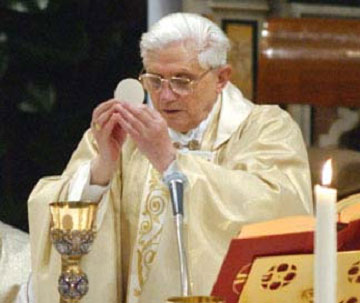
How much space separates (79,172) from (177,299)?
1201mm

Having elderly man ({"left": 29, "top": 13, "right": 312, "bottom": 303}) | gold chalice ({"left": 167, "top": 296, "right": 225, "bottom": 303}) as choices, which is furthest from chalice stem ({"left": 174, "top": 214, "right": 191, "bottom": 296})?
elderly man ({"left": 29, "top": 13, "right": 312, "bottom": 303})

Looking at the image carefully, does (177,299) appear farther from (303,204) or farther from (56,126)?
(56,126)

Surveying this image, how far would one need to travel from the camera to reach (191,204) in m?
2.34

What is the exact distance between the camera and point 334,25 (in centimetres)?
288

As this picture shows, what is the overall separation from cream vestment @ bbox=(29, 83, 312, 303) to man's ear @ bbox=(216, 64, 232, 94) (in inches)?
1.9

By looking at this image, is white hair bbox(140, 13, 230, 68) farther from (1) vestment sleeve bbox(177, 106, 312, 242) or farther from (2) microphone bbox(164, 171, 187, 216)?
(2) microphone bbox(164, 171, 187, 216)

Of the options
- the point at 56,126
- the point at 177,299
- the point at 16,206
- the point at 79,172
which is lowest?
the point at 16,206

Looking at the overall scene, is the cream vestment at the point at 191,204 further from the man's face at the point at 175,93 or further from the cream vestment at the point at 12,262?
the cream vestment at the point at 12,262

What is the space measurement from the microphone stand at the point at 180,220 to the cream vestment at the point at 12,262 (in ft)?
3.58

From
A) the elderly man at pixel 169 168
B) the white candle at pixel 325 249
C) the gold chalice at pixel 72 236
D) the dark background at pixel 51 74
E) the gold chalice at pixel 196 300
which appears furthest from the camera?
the dark background at pixel 51 74

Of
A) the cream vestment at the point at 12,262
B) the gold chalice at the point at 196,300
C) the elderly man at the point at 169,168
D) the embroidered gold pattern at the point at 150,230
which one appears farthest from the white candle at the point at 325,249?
the cream vestment at the point at 12,262

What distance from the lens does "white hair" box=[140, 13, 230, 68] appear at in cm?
245

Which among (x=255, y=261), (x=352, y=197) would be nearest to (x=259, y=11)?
(x=352, y=197)

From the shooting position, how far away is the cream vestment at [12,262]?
272 centimetres
